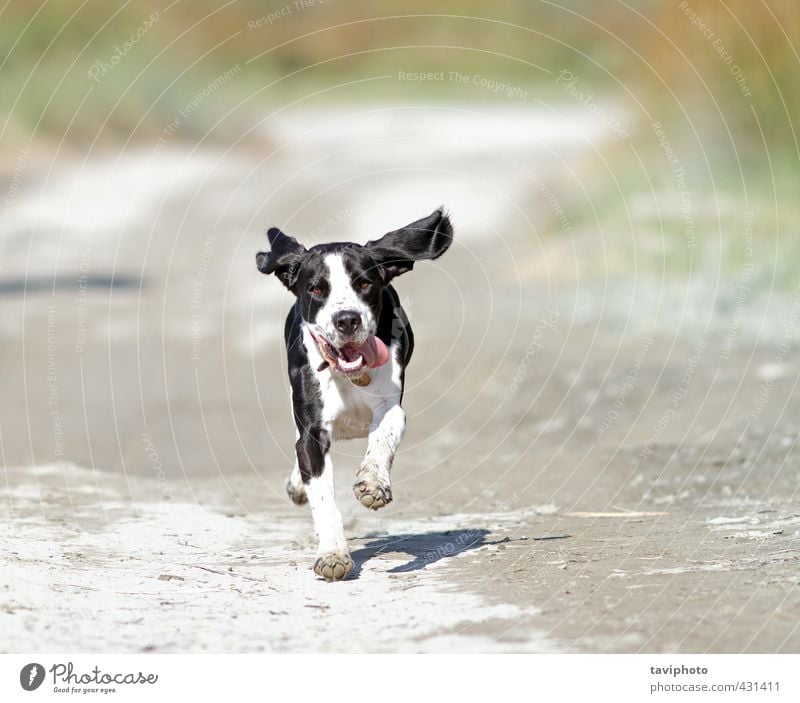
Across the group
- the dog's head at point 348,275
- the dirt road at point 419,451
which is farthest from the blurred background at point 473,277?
the dog's head at point 348,275

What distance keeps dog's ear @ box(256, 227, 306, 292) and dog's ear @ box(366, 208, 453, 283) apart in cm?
50

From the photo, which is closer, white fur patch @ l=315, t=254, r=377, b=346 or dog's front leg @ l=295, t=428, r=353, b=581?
dog's front leg @ l=295, t=428, r=353, b=581

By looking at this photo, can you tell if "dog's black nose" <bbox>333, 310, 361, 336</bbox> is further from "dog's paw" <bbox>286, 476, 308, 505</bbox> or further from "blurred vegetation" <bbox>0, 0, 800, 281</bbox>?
"blurred vegetation" <bbox>0, 0, 800, 281</bbox>

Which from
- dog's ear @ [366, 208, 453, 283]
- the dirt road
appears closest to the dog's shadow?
the dirt road

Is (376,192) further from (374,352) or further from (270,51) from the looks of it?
(374,352)

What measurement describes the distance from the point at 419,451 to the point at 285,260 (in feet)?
18.4

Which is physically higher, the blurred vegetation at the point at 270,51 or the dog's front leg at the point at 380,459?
the blurred vegetation at the point at 270,51

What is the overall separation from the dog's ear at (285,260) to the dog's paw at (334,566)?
6.55ft

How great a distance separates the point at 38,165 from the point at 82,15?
1242 centimetres

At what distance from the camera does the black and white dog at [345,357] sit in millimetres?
9578

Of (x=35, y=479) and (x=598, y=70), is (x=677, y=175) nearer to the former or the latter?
(x=35, y=479)

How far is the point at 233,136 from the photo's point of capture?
130 ft

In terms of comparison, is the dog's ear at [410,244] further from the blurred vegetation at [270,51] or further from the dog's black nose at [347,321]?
the blurred vegetation at [270,51]

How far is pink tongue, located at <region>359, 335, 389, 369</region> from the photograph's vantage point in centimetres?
994
